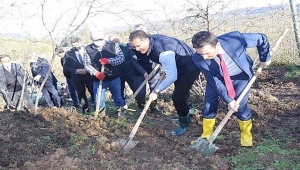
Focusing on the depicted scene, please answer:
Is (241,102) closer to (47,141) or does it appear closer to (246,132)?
(246,132)

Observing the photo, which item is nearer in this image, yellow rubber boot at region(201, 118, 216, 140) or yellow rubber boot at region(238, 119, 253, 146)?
yellow rubber boot at region(238, 119, 253, 146)

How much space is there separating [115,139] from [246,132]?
178 cm

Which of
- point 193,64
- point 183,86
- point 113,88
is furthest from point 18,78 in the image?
point 193,64

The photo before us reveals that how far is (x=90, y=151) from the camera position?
465cm

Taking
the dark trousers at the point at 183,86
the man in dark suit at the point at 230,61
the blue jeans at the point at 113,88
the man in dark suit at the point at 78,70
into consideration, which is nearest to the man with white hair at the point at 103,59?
the blue jeans at the point at 113,88

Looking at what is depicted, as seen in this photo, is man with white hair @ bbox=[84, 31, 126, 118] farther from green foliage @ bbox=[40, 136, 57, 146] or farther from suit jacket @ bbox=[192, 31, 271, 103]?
suit jacket @ bbox=[192, 31, 271, 103]

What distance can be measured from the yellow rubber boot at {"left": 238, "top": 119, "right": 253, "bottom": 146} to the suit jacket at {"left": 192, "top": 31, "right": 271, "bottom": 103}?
565mm

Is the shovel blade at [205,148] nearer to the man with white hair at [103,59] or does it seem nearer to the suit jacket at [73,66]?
the man with white hair at [103,59]

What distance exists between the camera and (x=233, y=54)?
165 inches

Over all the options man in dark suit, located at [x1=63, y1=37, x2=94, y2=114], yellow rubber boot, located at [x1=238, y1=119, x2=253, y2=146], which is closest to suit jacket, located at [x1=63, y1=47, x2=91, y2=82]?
man in dark suit, located at [x1=63, y1=37, x2=94, y2=114]

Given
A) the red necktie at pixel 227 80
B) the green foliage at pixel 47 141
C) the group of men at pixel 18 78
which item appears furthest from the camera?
the group of men at pixel 18 78

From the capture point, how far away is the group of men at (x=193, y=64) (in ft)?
13.8

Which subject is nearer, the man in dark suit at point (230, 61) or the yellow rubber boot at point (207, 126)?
the man in dark suit at point (230, 61)

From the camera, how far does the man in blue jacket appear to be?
177 inches
